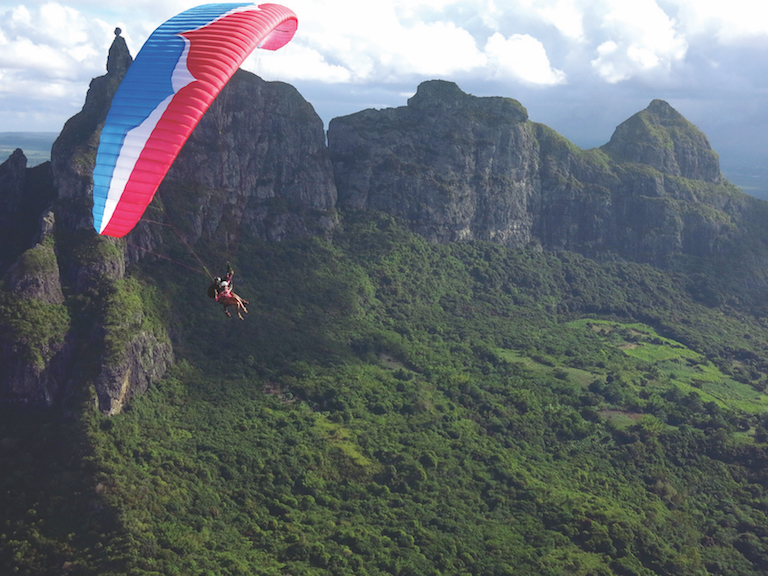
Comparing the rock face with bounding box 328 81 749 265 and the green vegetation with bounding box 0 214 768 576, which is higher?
the rock face with bounding box 328 81 749 265

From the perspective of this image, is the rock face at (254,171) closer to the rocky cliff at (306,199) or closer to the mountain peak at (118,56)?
the rocky cliff at (306,199)

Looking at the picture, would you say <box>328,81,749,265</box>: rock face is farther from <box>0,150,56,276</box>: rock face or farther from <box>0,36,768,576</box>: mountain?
<box>0,150,56,276</box>: rock face

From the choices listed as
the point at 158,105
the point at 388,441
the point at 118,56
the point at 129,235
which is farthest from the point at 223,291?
the point at 118,56

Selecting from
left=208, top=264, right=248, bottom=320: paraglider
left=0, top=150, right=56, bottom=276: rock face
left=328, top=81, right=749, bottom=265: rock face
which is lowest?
left=208, top=264, right=248, bottom=320: paraglider

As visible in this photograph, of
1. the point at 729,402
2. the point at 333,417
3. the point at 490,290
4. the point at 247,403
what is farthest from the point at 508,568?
the point at 490,290

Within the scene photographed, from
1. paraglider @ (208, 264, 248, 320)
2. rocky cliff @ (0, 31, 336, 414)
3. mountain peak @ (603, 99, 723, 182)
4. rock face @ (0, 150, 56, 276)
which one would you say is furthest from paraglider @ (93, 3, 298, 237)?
mountain peak @ (603, 99, 723, 182)

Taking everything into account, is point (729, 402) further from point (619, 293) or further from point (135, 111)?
point (135, 111)

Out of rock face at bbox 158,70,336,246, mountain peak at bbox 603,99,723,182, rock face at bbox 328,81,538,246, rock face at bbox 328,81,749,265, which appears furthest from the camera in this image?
mountain peak at bbox 603,99,723,182

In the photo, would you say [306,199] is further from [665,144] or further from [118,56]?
[665,144]
